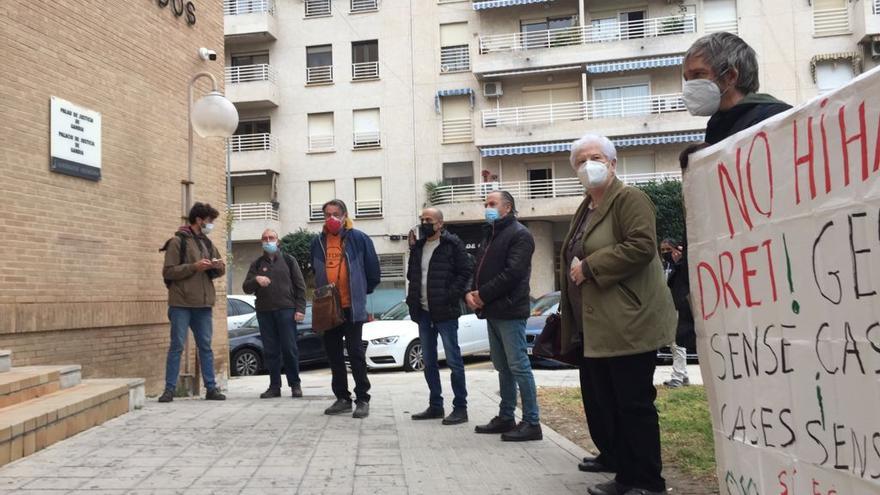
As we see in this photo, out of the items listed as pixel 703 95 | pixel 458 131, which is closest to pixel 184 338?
pixel 703 95

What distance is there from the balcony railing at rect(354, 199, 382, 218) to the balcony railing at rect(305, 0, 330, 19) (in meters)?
8.20

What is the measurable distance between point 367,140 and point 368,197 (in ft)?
7.70

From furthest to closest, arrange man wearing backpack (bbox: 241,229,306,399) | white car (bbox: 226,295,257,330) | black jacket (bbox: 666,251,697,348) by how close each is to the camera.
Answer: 1. white car (bbox: 226,295,257,330)
2. man wearing backpack (bbox: 241,229,306,399)
3. black jacket (bbox: 666,251,697,348)

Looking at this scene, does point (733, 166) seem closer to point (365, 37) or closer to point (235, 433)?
point (235, 433)

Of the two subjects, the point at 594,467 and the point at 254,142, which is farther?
the point at 254,142

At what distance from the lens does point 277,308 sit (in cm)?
905

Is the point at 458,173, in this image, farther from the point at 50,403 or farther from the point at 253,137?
the point at 50,403

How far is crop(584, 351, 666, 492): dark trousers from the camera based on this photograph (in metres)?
4.02

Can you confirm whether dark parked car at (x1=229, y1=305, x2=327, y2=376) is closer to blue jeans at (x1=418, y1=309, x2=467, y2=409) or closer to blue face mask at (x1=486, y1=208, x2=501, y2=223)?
blue jeans at (x1=418, y1=309, x2=467, y2=409)

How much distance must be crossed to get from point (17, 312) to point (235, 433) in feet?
8.53

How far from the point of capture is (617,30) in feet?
98.1

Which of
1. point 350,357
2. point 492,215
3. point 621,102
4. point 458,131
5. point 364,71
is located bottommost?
point 350,357

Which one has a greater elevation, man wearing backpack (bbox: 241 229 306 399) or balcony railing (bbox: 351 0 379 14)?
balcony railing (bbox: 351 0 379 14)

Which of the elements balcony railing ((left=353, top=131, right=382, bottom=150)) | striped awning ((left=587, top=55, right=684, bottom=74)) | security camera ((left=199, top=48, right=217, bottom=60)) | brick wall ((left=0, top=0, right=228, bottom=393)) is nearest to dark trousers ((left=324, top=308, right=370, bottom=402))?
brick wall ((left=0, top=0, right=228, bottom=393))
